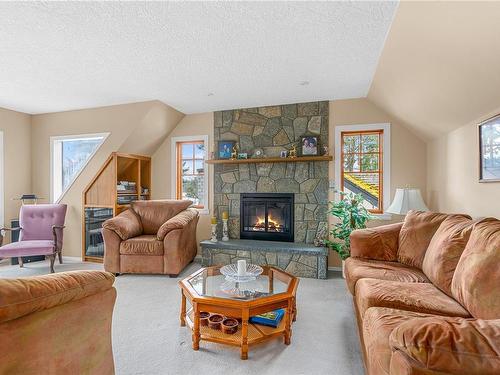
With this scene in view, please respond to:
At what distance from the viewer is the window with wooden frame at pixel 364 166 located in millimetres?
3922

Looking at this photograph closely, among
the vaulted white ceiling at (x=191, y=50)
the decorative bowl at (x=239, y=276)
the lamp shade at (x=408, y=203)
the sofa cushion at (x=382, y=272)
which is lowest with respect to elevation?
the decorative bowl at (x=239, y=276)

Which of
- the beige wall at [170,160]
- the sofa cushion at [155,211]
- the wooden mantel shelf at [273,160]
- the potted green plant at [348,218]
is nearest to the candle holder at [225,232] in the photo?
the beige wall at [170,160]

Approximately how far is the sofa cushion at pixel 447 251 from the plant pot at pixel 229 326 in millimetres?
1501

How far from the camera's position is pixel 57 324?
3.86ft

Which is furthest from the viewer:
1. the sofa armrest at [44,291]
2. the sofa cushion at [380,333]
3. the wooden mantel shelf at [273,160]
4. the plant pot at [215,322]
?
the wooden mantel shelf at [273,160]

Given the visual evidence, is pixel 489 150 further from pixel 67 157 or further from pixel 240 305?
pixel 67 157

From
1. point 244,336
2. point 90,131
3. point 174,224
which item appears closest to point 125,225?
point 174,224

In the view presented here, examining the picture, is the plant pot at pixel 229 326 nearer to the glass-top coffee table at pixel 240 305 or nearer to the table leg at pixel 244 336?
the glass-top coffee table at pixel 240 305

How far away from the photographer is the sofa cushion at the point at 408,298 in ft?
5.34

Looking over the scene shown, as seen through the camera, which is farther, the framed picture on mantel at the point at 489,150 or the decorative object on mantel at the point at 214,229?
the decorative object on mantel at the point at 214,229

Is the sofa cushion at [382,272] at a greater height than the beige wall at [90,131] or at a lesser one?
lesser

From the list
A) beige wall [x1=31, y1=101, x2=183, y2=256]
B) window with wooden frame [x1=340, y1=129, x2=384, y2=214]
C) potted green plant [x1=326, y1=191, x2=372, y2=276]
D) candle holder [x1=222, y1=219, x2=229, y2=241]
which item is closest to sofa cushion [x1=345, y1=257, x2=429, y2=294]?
potted green plant [x1=326, y1=191, x2=372, y2=276]

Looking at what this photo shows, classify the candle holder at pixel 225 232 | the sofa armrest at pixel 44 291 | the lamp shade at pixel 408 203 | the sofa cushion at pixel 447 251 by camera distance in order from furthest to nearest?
the candle holder at pixel 225 232 < the lamp shade at pixel 408 203 < the sofa cushion at pixel 447 251 < the sofa armrest at pixel 44 291

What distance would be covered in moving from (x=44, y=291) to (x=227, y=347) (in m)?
1.35
